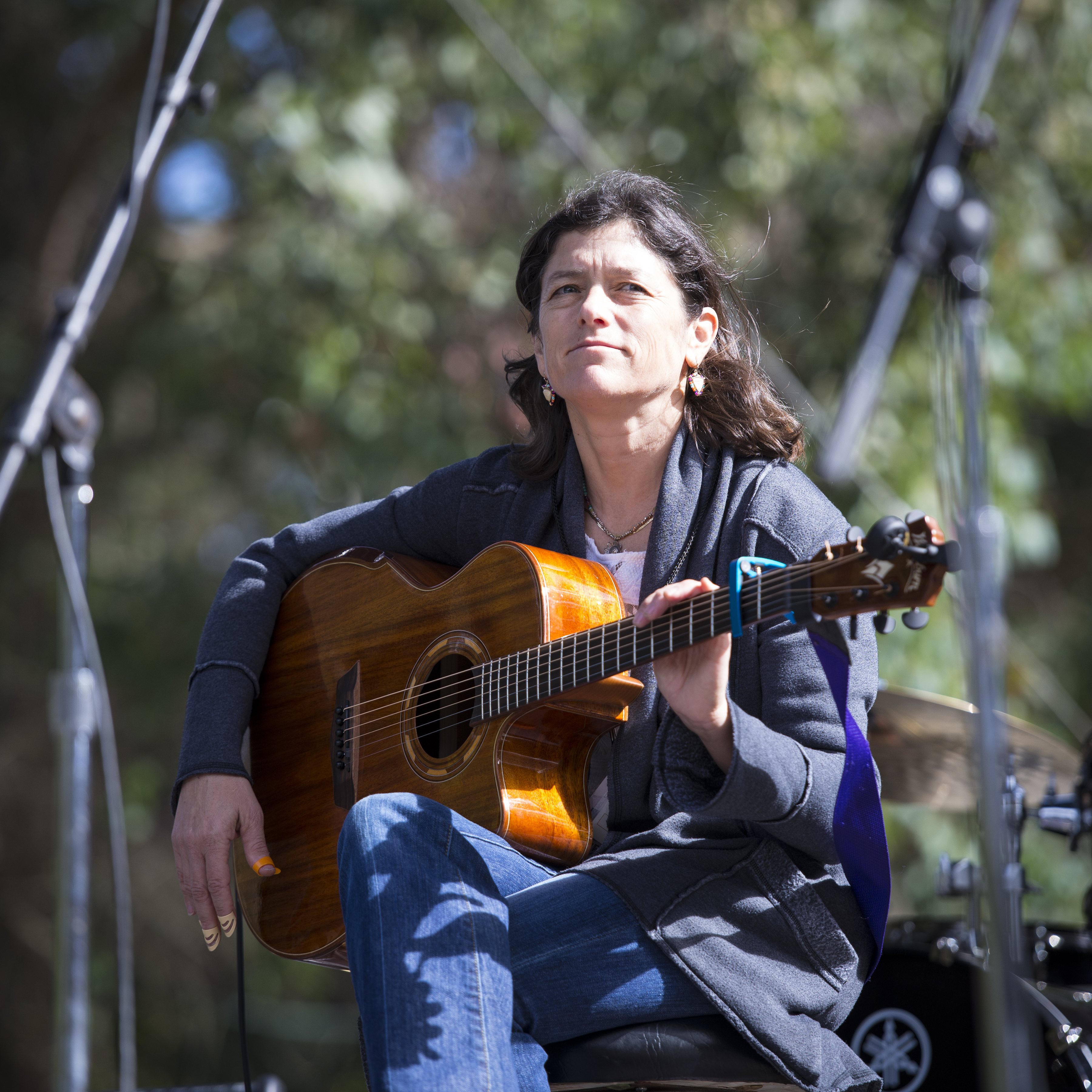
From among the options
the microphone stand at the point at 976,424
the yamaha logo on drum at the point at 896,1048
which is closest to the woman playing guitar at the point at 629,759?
the microphone stand at the point at 976,424

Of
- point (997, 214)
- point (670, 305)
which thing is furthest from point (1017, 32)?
point (670, 305)

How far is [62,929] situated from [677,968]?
1221mm

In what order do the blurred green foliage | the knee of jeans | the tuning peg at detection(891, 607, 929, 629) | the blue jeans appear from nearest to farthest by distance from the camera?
1. the tuning peg at detection(891, 607, 929, 629)
2. the blue jeans
3. the knee of jeans
4. the blurred green foliage

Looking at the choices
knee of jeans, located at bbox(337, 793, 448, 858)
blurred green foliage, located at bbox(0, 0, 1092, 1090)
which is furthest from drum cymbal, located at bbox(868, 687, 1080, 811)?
blurred green foliage, located at bbox(0, 0, 1092, 1090)

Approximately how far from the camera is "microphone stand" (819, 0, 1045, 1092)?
1022 mm

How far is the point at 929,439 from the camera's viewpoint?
434 centimetres

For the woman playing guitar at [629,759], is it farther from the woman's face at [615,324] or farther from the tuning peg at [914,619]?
the tuning peg at [914,619]

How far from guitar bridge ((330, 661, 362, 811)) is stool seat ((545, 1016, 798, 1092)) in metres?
0.61

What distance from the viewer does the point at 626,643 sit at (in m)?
1.66

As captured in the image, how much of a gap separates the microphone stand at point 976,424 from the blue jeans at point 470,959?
533mm

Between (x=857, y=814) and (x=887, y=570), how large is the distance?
1.18 ft

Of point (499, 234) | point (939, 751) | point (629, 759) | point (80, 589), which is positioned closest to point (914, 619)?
point (629, 759)

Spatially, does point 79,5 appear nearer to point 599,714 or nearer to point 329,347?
point 329,347

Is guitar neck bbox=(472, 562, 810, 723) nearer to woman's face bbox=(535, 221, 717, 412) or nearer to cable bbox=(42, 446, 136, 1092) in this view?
woman's face bbox=(535, 221, 717, 412)
